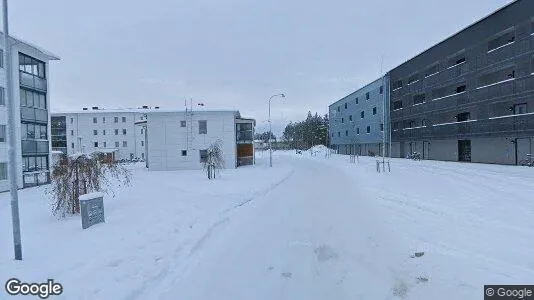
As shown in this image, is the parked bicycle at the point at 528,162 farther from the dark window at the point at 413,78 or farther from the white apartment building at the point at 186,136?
the white apartment building at the point at 186,136

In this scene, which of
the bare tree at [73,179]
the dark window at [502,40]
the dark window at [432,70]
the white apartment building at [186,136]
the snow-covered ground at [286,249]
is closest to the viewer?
the snow-covered ground at [286,249]

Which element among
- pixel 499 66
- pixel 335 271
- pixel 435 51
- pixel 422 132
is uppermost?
pixel 435 51

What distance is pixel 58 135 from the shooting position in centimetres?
7256

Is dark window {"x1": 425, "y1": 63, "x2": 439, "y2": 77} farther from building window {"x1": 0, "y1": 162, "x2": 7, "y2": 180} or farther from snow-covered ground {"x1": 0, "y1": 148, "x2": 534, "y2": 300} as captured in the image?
building window {"x1": 0, "y1": 162, "x2": 7, "y2": 180}

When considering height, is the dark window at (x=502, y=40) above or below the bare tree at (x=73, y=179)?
above

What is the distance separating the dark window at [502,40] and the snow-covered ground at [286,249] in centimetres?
2372

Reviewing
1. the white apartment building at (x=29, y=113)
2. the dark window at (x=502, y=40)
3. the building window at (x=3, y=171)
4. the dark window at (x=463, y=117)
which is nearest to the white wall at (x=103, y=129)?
the white apartment building at (x=29, y=113)

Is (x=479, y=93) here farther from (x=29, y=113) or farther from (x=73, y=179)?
(x=29, y=113)

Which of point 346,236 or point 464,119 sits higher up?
point 464,119

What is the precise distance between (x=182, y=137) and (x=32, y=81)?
15.2 m

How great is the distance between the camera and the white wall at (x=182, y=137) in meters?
38.3

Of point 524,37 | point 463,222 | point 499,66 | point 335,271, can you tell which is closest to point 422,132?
point 499,66

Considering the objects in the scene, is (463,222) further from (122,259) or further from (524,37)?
(524,37)

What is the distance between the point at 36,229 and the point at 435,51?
4439 cm
